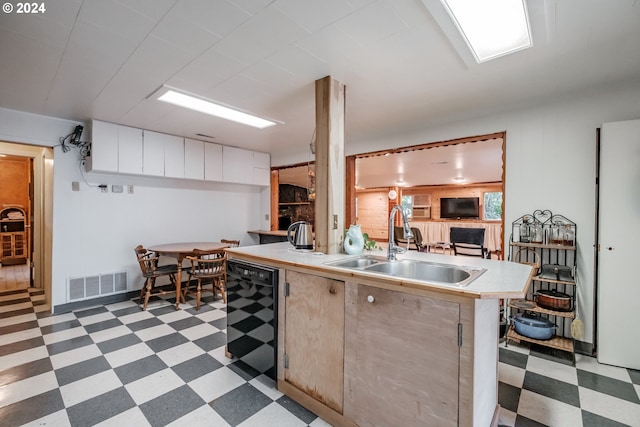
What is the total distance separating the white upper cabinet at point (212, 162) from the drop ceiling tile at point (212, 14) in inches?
118

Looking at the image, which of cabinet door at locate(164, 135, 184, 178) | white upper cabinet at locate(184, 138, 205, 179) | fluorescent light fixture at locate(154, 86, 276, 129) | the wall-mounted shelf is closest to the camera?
fluorescent light fixture at locate(154, 86, 276, 129)

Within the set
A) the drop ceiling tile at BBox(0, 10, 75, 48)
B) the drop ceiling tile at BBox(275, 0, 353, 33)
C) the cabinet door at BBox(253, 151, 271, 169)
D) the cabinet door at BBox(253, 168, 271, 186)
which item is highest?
the drop ceiling tile at BBox(0, 10, 75, 48)

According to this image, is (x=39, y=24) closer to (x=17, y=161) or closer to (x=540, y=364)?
(x=540, y=364)

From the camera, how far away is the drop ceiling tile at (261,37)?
1.60m

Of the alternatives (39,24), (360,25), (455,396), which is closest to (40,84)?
(39,24)

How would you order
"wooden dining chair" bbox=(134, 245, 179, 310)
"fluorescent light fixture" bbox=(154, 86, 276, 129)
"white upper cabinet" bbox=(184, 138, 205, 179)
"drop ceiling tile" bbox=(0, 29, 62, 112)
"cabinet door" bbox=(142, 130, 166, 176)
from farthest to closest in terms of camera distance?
1. "white upper cabinet" bbox=(184, 138, 205, 179)
2. "cabinet door" bbox=(142, 130, 166, 176)
3. "wooden dining chair" bbox=(134, 245, 179, 310)
4. "fluorescent light fixture" bbox=(154, 86, 276, 129)
5. "drop ceiling tile" bbox=(0, 29, 62, 112)

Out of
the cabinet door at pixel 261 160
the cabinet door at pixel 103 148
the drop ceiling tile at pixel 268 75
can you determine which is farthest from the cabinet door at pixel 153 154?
the drop ceiling tile at pixel 268 75

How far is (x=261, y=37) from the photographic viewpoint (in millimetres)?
1762

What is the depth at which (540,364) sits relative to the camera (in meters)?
2.29

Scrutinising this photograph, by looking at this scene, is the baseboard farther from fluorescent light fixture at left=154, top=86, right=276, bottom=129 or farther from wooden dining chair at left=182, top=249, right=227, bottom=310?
fluorescent light fixture at left=154, top=86, right=276, bottom=129

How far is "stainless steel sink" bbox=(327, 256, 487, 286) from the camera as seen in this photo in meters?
1.73

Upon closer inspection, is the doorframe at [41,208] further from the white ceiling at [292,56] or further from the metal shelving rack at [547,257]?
the metal shelving rack at [547,257]

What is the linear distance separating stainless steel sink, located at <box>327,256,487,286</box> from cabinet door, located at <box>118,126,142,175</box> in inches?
130

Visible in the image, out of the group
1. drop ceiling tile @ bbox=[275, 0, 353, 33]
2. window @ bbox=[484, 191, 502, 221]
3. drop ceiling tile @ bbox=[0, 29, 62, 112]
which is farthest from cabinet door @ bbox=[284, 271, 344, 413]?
window @ bbox=[484, 191, 502, 221]
